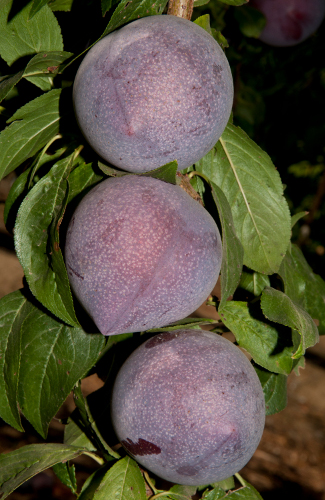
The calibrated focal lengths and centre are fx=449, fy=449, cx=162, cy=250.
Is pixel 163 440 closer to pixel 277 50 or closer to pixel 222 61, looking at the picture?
pixel 222 61

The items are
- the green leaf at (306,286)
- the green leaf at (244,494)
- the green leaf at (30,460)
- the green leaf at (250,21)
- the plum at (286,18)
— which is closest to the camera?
the green leaf at (30,460)

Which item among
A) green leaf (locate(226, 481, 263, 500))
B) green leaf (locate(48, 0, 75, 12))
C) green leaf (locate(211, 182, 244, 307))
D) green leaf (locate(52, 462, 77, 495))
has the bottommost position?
green leaf (locate(226, 481, 263, 500))

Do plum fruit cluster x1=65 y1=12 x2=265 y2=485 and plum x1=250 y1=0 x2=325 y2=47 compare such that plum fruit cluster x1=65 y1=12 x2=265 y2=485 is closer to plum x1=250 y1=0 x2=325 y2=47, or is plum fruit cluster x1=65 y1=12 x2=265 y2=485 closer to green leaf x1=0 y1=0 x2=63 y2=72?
green leaf x1=0 y1=0 x2=63 y2=72

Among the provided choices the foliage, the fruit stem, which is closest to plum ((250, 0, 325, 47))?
the foliage

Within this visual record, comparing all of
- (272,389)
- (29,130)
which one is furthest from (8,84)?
(272,389)

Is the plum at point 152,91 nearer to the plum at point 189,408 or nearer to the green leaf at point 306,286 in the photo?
the plum at point 189,408

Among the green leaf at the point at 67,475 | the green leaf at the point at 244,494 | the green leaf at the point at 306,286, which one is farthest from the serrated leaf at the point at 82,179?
the green leaf at the point at 244,494

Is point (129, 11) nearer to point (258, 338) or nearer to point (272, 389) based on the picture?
point (258, 338)
